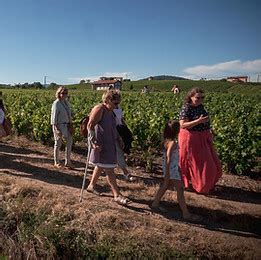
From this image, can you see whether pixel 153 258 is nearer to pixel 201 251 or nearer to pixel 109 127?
pixel 201 251

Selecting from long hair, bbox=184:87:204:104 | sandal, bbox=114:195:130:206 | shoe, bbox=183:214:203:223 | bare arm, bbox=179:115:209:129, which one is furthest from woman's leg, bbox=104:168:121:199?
long hair, bbox=184:87:204:104

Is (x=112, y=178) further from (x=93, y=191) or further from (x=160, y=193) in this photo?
(x=160, y=193)

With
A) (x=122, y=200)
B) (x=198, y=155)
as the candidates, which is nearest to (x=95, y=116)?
(x=122, y=200)

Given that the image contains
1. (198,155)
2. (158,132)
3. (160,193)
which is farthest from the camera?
(158,132)

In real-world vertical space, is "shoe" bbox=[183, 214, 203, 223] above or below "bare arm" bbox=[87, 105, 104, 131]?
below

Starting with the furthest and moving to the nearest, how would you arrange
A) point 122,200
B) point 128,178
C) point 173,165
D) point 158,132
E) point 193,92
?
1. point 158,132
2. point 128,178
3. point 193,92
4. point 122,200
5. point 173,165

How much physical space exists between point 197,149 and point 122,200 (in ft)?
4.72

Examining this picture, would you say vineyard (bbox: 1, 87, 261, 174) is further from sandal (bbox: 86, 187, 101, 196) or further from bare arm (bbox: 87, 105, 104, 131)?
bare arm (bbox: 87, 105, 104, 131)

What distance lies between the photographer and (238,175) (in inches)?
309

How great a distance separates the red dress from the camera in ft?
19.7

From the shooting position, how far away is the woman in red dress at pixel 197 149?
19.6 feet

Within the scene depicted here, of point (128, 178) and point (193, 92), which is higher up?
point (193, 92)

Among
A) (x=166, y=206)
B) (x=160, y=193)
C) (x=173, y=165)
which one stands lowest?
(x=166, y=206)

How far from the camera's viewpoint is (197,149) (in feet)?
19.9
